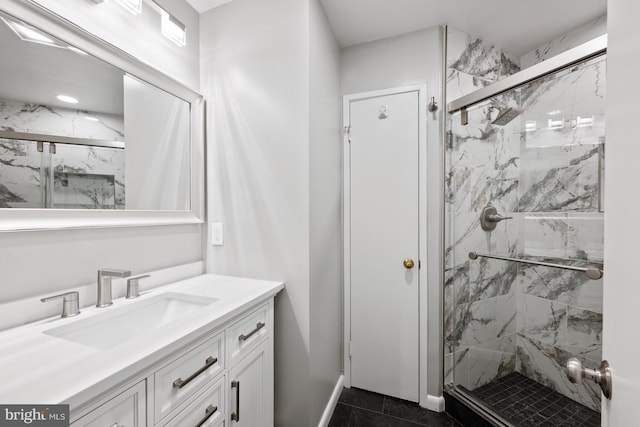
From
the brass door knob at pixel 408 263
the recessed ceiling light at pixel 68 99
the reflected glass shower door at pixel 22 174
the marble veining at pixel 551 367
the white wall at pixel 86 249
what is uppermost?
the recessed ceiling light at pixel 68 99

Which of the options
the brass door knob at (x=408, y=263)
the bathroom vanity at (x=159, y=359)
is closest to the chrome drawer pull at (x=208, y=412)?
the bathroom vanity at (x=159, y=359)

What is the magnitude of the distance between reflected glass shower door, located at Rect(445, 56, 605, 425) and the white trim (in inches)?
6.9

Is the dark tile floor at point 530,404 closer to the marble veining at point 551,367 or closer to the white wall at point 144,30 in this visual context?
the marble veining at point 551,367

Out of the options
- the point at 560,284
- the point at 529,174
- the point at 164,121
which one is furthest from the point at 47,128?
the point at 560,284

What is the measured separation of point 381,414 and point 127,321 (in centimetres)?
164

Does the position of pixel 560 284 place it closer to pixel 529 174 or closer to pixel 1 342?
pixel 529 174

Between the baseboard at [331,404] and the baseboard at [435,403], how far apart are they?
0.62m

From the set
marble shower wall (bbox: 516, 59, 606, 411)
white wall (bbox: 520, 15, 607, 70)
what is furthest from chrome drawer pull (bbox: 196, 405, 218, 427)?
white wall (bbox: 520, 15, 607, 70)

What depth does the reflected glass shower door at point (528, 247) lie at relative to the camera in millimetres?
1513

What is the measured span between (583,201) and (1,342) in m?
2.59

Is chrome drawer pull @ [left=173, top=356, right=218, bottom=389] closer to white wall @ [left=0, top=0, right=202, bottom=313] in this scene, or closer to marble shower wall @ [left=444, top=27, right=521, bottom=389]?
white wall @ [left=0, top=0, right=202, bottom=313]

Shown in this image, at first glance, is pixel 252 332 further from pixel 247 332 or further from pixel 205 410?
pixel 205 410

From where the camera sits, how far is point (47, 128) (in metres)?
1.02

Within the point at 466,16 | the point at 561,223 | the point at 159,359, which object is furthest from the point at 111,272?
the point at 466,16
